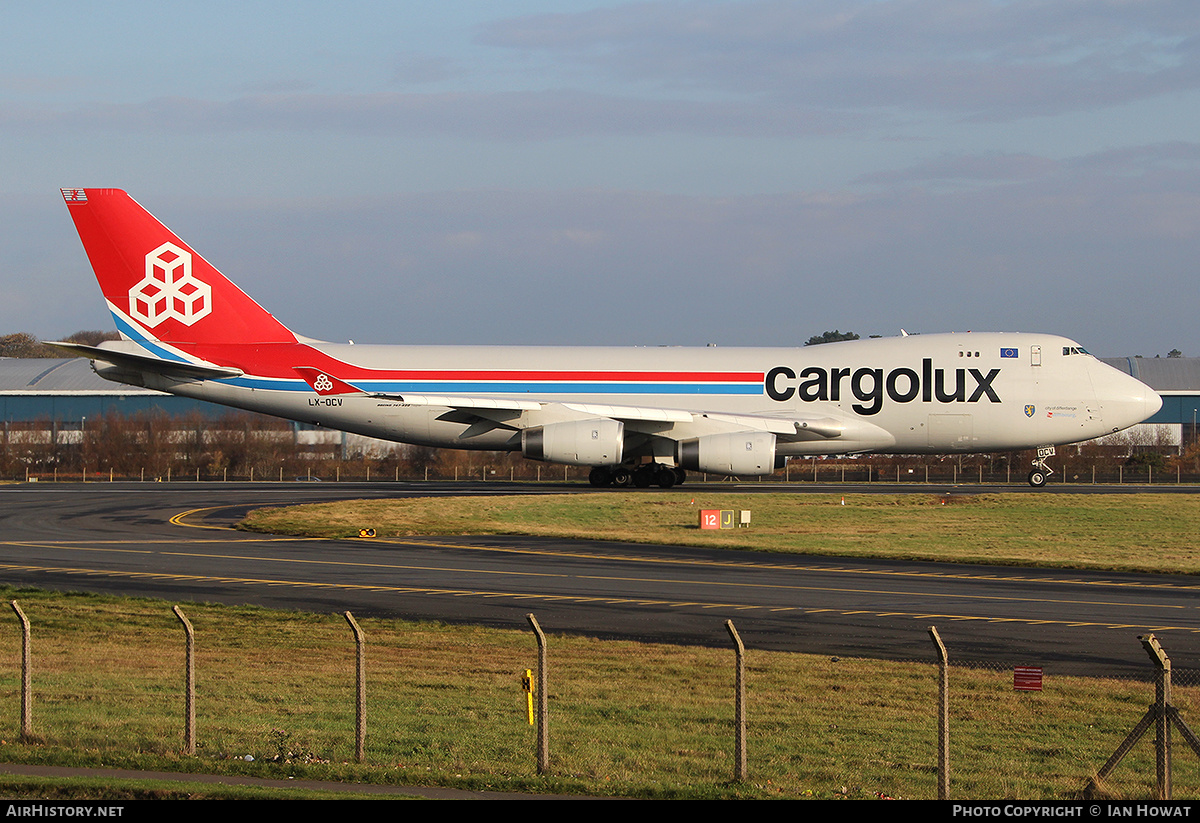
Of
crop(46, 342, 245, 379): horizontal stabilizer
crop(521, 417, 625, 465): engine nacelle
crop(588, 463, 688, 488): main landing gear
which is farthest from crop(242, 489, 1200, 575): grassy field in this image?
crop(46, 342, 245, 379): horizontal stabilizer

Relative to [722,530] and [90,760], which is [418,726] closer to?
[90,760]

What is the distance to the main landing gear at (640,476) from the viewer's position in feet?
164

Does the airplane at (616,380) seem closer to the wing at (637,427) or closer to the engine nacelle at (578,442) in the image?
the wing at (637,427)

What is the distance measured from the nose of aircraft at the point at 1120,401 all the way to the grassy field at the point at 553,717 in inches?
1399

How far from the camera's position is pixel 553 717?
1488 centimetres

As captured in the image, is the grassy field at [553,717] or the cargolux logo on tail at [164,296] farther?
the cargolux logo on tail at [164,296]

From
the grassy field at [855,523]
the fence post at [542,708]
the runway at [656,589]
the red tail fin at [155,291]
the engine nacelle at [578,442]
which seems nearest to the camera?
the fence post at [542,708]

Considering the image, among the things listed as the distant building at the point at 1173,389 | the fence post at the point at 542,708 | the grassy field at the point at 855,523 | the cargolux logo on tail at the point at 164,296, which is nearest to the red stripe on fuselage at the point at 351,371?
the cargolux logo on tail at the point at 164,296

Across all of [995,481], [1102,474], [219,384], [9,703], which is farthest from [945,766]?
[1102,474]

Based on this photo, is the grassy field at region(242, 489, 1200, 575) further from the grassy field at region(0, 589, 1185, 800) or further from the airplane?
the grassy field at region(0, 589, 1185, 800)

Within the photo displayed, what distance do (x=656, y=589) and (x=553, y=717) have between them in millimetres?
11013

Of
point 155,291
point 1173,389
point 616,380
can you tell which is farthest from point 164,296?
point 1173,389

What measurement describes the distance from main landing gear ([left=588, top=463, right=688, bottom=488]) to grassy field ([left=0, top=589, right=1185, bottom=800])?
96.6ft

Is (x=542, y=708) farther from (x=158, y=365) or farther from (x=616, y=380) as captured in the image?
(x=158, y=365)
